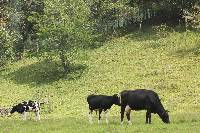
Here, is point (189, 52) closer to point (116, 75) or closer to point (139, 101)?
point (116, 75)

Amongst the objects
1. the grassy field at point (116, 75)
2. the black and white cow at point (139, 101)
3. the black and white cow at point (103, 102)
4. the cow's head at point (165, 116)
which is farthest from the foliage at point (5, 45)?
the cow's head at point (165, 116)

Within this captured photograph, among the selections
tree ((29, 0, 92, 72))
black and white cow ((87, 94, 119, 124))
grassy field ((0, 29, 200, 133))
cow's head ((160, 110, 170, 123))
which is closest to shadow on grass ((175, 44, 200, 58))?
grassy field ((0, 29, 200, 133))

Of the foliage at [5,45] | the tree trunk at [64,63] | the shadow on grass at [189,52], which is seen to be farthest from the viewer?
the foliage at [5,45]

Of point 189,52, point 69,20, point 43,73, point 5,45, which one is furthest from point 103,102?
point 5,45

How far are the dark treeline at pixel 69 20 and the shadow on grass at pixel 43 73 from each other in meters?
1.99

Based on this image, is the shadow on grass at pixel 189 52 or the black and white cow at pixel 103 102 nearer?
the black and white cow at pixel 103 102

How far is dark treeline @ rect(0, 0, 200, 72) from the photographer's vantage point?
72.4 m

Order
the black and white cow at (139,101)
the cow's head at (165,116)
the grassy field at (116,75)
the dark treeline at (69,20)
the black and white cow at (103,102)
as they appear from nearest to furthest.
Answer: the black and white cow at (139,101) < the cow's head at (165,116) < the black and white cow at (103,102) < the grassy field at (116,75) < the dark treeline at (69,20)

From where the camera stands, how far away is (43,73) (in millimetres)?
76625

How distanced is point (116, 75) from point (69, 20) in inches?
471

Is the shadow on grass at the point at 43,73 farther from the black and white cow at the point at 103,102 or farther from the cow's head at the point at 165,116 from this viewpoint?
the cow's head at the point at 165,116

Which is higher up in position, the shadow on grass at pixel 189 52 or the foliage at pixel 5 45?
the foliage at pixel 5 45

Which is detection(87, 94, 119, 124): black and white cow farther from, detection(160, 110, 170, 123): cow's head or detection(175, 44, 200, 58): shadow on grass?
detection(175, 44, 200, 58): shadow on grass

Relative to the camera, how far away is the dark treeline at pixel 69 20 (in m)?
72.4
